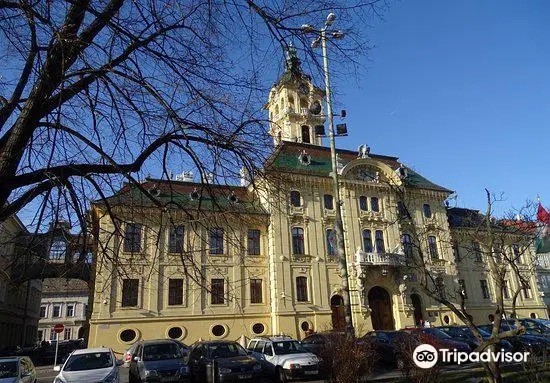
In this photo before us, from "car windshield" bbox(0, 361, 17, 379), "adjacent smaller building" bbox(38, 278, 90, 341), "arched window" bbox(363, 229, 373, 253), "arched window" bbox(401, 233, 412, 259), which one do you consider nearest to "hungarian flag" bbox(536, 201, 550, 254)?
"arched window" bbox(401, 233, 412, 259)

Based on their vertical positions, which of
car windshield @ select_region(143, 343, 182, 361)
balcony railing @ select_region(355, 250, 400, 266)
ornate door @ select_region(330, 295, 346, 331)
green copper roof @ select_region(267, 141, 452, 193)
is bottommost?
car windshield @ select_region(143, 343, 182, 361)

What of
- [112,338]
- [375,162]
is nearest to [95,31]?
[112,338]

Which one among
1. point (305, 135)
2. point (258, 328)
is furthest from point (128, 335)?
point (305, 135)

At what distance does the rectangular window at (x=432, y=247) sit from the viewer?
40747 millimetres

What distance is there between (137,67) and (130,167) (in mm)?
1692

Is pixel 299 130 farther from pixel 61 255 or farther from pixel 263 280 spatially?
pixel 61 255

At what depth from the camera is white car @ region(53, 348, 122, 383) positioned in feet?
48.3

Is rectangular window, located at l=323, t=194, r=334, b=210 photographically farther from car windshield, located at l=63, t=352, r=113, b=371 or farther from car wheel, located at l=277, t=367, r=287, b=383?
car windshield, located at l=63, t=352, r=113, b=371

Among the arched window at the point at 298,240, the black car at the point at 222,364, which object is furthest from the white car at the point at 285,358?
the arched window at the point at 298,240

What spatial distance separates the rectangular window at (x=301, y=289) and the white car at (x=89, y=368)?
19.7m

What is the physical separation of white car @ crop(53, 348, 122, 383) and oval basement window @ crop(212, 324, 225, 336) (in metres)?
16.1

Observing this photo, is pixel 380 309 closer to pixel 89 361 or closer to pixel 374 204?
pixel 374 204

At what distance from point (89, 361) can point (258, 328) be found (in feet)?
61.6

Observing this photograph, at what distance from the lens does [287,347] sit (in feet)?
60.4
